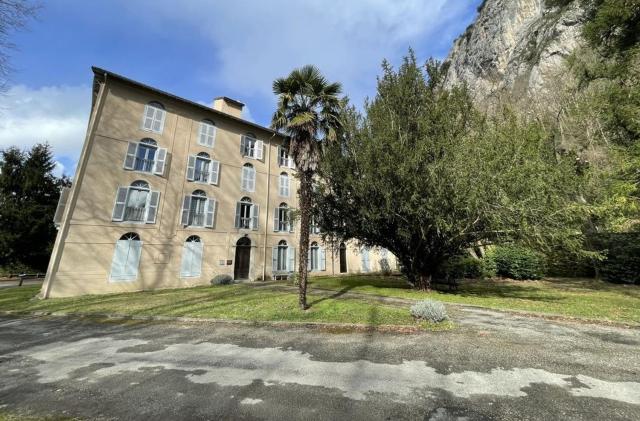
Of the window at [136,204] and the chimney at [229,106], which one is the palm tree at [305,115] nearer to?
the window at [136,204]

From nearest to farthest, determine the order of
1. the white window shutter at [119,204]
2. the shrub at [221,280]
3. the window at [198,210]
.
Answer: the white window shutter at [119,204]
the shrub at [221,280]
the window at [198,210]

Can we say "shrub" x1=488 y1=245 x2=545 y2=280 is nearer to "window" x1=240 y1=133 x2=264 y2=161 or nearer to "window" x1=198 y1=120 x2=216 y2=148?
"window" x1=240 y1=133 x2=264 y2=161

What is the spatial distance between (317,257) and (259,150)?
11.4m

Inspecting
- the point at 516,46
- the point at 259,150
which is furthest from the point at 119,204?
the point at 516,46

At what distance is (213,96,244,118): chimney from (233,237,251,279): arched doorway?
10996 mm

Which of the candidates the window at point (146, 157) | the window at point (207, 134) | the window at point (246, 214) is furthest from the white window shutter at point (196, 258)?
the window at point (207, 134)

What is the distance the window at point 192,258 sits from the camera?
19.1m

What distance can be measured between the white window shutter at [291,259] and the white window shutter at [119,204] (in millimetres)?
12737

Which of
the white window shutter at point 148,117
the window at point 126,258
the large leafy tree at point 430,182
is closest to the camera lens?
the large leafy tree at point 430,182

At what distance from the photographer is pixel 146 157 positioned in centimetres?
1861

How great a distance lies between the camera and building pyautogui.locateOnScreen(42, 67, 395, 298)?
16016 mm

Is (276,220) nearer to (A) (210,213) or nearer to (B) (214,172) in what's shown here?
(A) (210,213)

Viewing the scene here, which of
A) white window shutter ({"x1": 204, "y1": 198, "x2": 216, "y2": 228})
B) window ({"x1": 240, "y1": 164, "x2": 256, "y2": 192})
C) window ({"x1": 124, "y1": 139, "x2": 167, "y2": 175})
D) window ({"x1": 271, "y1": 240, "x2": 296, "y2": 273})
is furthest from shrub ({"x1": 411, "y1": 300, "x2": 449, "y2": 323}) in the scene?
window ({"x1": 124, "y1": 139, "x2": 167, "y2": 175})

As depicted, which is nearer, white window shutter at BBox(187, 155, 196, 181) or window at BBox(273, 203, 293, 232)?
white window shutter at BBox(187, 155, 196, 181)
